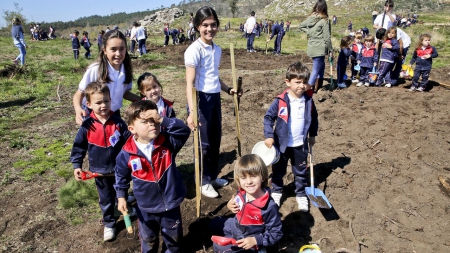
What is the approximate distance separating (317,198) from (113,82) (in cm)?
254

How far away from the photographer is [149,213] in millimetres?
2727

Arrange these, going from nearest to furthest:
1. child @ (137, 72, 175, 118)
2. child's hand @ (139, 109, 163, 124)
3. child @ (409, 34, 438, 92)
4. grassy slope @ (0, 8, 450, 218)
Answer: child's hand @ (139, 109, 163, 124) → child @ (137, 72, 175, 118) → grassy slope @ (0, 8, 450, 218) → child @ (409, 34, 438, 92)

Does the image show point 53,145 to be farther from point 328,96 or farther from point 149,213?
point 328,96

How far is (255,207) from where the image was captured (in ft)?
8.59

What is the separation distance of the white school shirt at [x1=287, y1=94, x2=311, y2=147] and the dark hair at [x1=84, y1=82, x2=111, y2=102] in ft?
6.37

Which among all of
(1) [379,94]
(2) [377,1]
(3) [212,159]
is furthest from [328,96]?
(2) [377,1]

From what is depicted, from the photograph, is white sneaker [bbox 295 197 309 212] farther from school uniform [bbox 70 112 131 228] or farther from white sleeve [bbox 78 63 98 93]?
white sleeve [bbox 78 63 98 93]

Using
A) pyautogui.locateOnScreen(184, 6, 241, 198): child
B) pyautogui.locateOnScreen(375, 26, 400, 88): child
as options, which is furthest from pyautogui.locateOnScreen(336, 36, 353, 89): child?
pyautogui.locateOnScreen(184, 6, 241, 198): child

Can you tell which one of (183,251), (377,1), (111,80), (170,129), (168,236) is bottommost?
(183,251)

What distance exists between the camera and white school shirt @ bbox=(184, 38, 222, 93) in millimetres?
3338

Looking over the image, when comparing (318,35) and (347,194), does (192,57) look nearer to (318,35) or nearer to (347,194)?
(347,194)

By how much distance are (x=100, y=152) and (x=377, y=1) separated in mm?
79310

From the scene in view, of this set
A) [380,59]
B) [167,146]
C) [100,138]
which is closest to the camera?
[167,146]

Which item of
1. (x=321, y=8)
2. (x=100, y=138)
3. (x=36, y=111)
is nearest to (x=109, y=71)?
(x=100, y=138)
